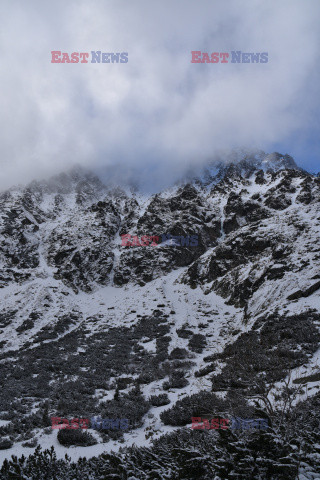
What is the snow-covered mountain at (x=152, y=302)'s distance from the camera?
486 inches

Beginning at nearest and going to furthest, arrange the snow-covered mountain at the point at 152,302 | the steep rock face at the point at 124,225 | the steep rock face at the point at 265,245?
the snow-covered mountain at the point at 152,302, the steep rock face at the point at 265,245, the steep rock face at the point at 124,225

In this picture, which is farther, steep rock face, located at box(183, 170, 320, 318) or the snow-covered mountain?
steep rock face, located at box(183, 170, 320, 318)

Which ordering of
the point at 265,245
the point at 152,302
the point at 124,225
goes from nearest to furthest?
the point at 265,245, the point at 152,302, the point at 124,225

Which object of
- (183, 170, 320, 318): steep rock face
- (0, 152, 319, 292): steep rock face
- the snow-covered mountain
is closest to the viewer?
the snow-covered mountain

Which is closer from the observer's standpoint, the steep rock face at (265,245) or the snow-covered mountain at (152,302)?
the snow-covered mountain at (152,302)

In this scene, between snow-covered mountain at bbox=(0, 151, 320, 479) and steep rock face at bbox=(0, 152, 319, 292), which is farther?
steep rock face at bbox=(0, 152, 319, 292)

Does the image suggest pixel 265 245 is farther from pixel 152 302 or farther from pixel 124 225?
pixel 124 225

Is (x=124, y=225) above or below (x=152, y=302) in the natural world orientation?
above

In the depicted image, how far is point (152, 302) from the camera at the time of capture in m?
44.1

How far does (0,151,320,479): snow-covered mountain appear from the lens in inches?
486

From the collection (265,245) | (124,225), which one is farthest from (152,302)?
(124,225)

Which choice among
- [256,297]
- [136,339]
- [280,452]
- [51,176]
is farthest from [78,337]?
[51,176]

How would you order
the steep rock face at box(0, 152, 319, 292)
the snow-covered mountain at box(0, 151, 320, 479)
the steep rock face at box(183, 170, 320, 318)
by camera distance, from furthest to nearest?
the steep rock face at box(0, 152, 319, 292)
the steep rock face at box(183, 170, 320, 318)
the snow-covered mountain at box(0, 151, 320, 479)

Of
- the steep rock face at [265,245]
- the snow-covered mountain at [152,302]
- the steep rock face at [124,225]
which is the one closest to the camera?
the snow-covered mountain at [152,302]
